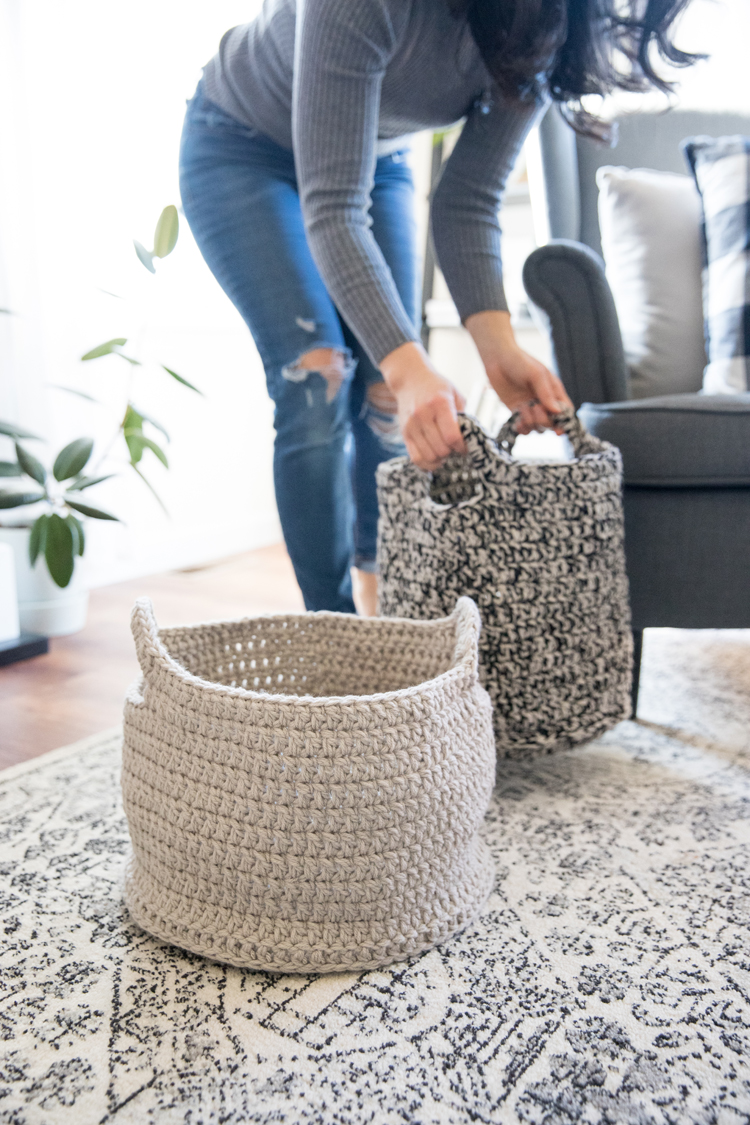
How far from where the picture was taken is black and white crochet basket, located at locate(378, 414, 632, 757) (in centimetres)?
84

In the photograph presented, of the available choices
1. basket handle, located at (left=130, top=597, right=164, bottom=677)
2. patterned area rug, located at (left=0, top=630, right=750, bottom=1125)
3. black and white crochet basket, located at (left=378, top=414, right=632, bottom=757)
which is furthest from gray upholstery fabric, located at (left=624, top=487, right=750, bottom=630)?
basket handle, located at (left=130, top=597, right=164, bottom=677)

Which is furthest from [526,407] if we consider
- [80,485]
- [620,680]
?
[80,485]

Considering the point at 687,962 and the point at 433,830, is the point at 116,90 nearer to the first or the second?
the point at 433,830

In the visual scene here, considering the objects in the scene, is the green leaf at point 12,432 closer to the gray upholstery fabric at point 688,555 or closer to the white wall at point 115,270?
the white wall at point 115,270

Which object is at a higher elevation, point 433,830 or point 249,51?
point 249,51

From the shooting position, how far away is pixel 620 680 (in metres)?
0.93

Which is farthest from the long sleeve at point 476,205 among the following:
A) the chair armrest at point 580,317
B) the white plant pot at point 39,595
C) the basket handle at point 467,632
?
the white plant pot at point 39,595

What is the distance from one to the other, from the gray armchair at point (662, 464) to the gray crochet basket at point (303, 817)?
0.44m

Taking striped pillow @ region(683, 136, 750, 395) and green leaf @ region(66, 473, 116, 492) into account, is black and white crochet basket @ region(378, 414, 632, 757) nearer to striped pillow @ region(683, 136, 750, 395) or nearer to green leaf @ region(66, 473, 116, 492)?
striped pillow @ region(683, 136, 750, 395)

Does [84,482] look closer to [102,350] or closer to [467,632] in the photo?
[102,350]

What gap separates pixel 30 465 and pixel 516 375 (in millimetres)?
838

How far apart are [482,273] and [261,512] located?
1589 millimetres

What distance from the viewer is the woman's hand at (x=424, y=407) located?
31.9 inches

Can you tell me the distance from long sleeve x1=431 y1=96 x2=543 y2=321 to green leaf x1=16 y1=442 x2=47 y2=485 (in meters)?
0.76
